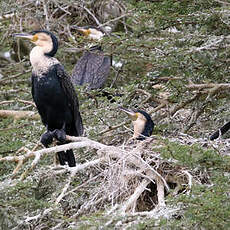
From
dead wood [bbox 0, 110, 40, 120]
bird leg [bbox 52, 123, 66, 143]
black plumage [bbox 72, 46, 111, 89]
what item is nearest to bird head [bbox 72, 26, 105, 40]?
black plumage [bbox 72, 46, 111, 89]

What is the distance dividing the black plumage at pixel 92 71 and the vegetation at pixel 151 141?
19.7 inches

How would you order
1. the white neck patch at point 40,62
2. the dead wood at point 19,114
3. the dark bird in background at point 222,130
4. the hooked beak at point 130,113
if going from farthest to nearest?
the dead wood at point 19,114 → the hooked beak at point 130,113 → the white neck patch at point 40,62 → the dark bird in background at point 222,130

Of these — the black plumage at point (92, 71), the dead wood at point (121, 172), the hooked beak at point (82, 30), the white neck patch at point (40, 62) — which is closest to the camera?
the dead wood at point (121, 172)

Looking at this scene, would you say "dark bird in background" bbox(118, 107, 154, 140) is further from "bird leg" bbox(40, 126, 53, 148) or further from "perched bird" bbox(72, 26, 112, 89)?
"perched bird" bbox(72, 26, 112, 89)

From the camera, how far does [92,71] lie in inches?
314

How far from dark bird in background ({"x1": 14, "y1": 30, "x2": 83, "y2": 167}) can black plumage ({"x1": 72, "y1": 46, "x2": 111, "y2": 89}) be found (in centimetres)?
244

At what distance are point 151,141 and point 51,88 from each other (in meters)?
1.08

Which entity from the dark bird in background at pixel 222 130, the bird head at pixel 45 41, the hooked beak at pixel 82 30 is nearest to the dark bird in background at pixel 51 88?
the bird head at pixel 45 41

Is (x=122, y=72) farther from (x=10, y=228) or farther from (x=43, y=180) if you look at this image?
(x=10, y=228)

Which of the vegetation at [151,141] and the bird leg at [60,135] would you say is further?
the bird leg at [60,135]

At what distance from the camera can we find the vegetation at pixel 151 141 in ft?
11.6

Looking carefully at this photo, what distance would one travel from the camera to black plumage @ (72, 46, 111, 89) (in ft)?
25.6

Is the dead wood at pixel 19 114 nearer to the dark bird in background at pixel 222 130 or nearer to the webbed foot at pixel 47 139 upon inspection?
the webbed foot at pixel 47 139

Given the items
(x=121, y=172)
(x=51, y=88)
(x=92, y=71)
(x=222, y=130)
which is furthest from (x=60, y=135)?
(x=92, y=71)
